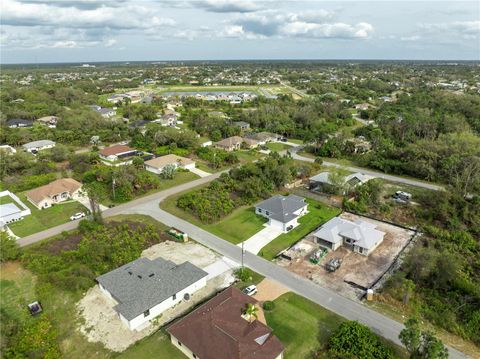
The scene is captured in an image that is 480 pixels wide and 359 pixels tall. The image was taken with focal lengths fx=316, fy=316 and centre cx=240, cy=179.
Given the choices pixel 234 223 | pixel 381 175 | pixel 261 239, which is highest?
pixel 381 175

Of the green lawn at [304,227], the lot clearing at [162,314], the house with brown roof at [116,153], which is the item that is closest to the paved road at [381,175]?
the green lawn at [304,227]

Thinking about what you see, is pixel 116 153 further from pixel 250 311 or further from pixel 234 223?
pixel 250 311

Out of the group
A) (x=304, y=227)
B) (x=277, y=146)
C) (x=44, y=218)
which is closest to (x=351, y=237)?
(x=304, y=227)

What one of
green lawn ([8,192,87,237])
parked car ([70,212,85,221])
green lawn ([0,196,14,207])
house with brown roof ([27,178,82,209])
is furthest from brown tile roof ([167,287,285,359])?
green lawn ([0,196,14,207])

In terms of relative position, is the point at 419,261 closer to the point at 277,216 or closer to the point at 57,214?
the point at 277,216

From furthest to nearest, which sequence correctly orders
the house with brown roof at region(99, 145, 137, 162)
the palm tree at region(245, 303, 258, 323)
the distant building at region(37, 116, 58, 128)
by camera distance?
the distant building at region(37, 116, 58, 128)
the house with brown roof at region(99, 145, 137, 162)
the palm tree at region(245, 303, 258, 323)

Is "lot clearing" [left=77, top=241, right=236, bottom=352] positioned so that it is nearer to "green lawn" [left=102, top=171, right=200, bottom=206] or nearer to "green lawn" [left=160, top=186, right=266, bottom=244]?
"green lawn" [left=160, top=186, right=266, bottom=244]

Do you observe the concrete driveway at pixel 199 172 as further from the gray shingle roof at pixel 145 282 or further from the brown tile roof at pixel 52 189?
the gray shingle roof at pixel 145 282
